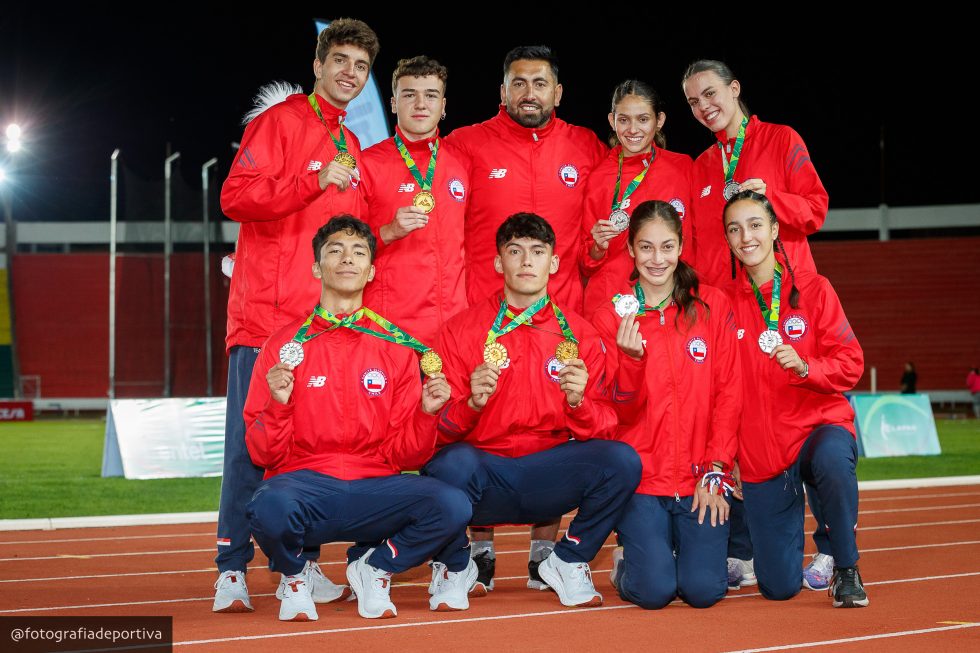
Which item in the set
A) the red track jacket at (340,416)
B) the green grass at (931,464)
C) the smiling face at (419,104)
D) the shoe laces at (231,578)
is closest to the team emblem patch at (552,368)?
the red track jacket at (340,416)

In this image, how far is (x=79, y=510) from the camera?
900cm

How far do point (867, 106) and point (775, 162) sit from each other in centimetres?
2890

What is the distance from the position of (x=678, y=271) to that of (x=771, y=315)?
47 centimetres

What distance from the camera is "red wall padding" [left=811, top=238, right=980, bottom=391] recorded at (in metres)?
30.9

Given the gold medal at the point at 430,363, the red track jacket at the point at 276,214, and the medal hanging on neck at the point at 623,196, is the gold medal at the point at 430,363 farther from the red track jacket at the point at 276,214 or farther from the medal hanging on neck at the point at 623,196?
the medal hanging on neck at the point at 623,196

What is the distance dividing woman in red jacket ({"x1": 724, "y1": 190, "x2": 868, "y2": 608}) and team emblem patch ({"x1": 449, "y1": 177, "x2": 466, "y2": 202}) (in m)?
1.30

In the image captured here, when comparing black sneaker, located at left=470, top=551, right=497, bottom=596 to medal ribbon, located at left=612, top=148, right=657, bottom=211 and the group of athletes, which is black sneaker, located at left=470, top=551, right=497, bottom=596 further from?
medal ribbon, located at left=612, top=148, right=657, bottom=211

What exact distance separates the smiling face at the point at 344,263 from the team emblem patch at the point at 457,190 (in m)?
0.80

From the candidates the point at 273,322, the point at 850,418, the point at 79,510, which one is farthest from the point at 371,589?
the point at 79,510

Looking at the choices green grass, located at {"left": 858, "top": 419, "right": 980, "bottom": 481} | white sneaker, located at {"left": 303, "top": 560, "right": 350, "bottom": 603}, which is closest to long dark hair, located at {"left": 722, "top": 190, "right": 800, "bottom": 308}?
white sneaker, located at {"left": 303, "top": 560, "right": 350, "bottom": 603}

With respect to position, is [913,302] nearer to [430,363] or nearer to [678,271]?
[678,271]

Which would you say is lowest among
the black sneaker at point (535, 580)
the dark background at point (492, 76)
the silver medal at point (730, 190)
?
the black sneaker at point (535, 580)

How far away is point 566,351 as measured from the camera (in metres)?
4.74

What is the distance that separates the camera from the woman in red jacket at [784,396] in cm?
482
